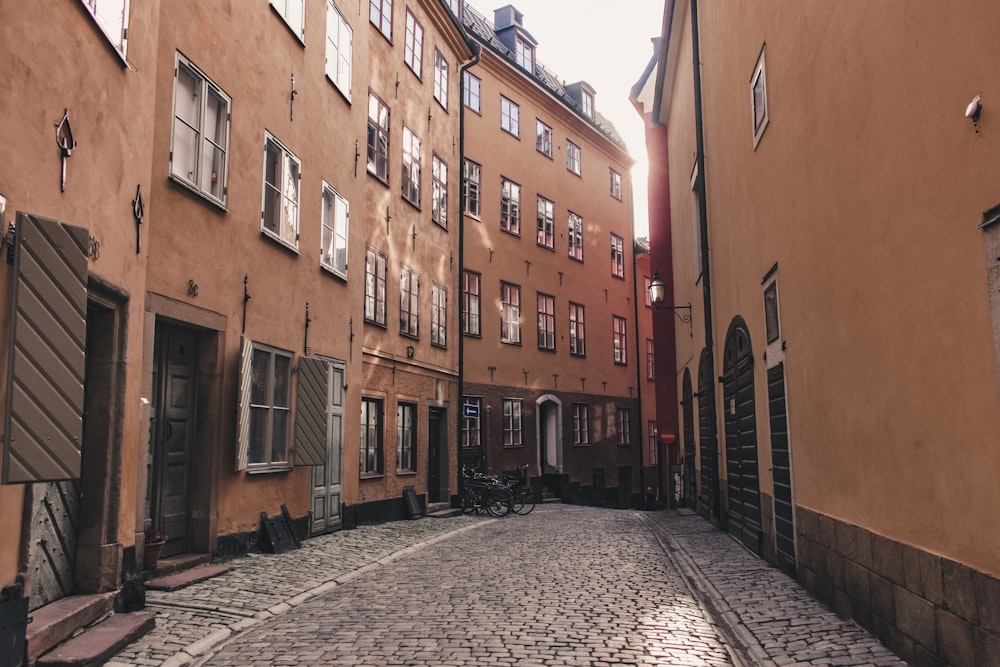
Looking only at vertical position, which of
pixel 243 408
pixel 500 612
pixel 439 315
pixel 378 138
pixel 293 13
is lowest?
pixel 500 612

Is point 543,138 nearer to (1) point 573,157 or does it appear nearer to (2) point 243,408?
(1) point 573,157

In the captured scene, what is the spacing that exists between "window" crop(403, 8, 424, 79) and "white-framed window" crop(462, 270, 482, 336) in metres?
5.49

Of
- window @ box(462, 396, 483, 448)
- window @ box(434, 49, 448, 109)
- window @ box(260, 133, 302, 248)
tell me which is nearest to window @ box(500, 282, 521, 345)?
window @ box(462, 396, 483, 448)

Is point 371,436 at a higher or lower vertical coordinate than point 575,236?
lower

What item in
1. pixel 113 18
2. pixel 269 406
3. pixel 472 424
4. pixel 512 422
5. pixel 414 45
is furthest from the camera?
pixel 512 422

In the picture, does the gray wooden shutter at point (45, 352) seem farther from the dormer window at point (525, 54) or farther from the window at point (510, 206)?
the dormer window at point (525, 54)

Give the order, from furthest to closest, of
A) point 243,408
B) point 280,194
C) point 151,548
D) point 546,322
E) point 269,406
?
point 546,322 → point 280,194 → point 269,406 → point 243,408 → point 151,548

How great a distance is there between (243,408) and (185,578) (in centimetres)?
249

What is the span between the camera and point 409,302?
1908cm

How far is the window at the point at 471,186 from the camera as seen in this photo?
77.4ft

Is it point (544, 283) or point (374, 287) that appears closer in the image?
point (374, 287)

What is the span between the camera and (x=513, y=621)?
7195mm

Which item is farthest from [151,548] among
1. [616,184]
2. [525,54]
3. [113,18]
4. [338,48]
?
[616,184]

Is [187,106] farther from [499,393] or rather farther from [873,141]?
[499,393]
